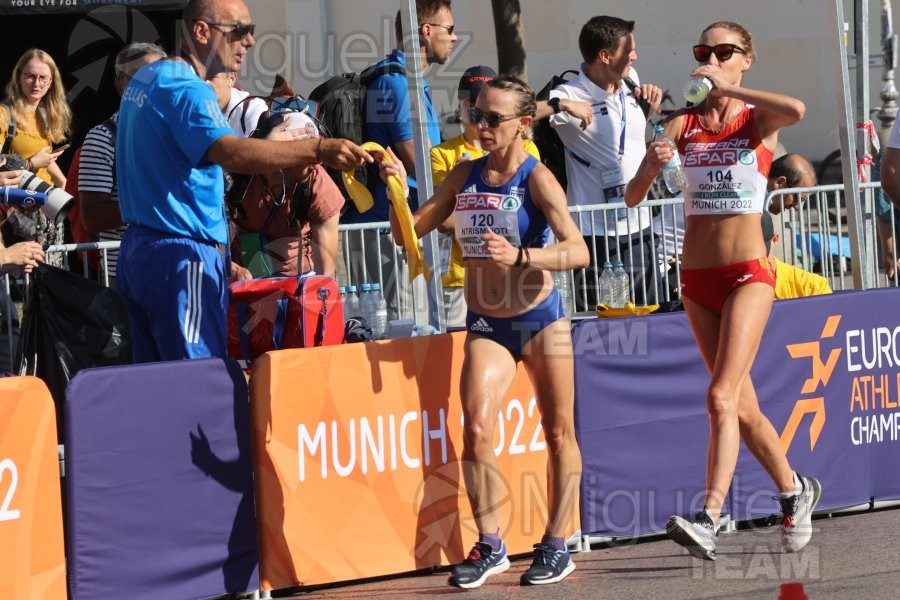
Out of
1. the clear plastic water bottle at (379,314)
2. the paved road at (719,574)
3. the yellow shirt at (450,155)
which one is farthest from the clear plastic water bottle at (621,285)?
the paved road at (719,574)

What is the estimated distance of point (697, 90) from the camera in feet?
19.6

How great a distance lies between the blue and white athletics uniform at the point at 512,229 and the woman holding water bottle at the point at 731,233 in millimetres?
559

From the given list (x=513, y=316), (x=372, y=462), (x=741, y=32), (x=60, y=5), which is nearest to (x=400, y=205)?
(x=513, y=316)

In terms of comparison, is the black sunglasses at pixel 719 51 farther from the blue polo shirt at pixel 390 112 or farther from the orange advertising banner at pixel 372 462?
the blue polo shirt at pixel 390 112

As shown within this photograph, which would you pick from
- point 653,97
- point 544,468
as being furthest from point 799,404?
point 653,97

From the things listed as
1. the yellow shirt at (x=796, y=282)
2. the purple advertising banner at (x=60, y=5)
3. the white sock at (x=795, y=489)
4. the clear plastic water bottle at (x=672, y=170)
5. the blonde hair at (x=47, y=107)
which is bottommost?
the white sock at (x=795, y=489)

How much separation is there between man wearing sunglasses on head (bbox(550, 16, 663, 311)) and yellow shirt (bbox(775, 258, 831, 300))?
93 centimetres

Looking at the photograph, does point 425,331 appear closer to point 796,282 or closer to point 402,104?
point 402,104

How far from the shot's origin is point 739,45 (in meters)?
6.21

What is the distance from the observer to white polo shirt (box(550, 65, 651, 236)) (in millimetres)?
8477

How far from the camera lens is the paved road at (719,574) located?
5.62 metres

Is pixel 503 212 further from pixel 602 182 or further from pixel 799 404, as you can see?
pixel 602 182

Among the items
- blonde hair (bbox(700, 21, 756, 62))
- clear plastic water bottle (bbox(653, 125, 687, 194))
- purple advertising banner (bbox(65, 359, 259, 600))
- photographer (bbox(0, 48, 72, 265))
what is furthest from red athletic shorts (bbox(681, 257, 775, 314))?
photographer (bbox(0, 48, 72, 265))

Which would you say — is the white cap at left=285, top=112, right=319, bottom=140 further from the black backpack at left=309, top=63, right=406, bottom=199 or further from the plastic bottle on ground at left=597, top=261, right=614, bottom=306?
the plastic bottle on ground at left=597, top=261, right=614, bottom=306
